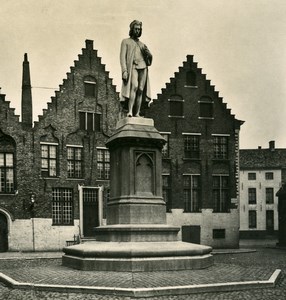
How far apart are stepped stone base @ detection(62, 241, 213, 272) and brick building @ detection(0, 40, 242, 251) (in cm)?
1767

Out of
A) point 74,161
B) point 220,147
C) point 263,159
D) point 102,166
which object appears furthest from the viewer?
point 263,159

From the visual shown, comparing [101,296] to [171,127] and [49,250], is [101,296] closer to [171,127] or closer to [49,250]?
[49,250]

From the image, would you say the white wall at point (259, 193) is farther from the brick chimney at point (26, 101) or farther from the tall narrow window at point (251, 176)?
the brick chimney at point (26, 101)

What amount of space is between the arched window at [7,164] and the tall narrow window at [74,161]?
325 centimetres

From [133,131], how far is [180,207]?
19538 millimetres

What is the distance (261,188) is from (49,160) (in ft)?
112

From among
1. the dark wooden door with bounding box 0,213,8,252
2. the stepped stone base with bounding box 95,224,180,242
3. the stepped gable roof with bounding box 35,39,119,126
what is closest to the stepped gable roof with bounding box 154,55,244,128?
the stepped gable roof with bounding box 35,39,119,126

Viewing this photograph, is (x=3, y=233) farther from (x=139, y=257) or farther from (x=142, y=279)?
(x=142, y=279)

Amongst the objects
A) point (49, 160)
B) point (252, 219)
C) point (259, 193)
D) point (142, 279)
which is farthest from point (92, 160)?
point (259, 193)

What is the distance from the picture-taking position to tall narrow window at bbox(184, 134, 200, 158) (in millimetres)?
32406

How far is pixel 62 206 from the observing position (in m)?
29.4

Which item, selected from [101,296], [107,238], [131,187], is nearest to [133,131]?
[131,187]

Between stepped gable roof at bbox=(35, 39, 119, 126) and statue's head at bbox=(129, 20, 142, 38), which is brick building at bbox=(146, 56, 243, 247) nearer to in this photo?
stepped gable roof at bbox=(35, 39, 119, 126)

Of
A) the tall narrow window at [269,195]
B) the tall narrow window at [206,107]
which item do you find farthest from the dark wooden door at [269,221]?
the tall narrow window at [206,107]
